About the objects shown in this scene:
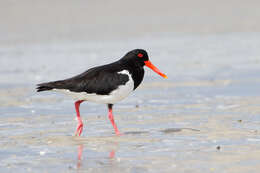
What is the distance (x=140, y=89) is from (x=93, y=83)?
4.23 meters

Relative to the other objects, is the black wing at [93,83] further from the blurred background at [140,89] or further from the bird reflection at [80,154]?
the bird reflection at [80,154]

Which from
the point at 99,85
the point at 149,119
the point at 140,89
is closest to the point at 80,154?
the point at 99,85

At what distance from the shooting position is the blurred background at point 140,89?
691 cm

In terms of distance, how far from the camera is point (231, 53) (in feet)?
58.3

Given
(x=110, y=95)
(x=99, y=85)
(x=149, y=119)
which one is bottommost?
(x=149, y=119)

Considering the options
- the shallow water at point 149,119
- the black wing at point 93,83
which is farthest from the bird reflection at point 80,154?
the black wing at point 93,83

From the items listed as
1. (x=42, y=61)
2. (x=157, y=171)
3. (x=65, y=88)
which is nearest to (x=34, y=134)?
(x=65, y=88)

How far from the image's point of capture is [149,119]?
31.1 ft

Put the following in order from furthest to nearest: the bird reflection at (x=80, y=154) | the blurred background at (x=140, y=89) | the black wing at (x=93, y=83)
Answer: the black wing at (x=93, y=83), the blurred background at (x=140, y=89), the bird reflection at (x=80, y=154)

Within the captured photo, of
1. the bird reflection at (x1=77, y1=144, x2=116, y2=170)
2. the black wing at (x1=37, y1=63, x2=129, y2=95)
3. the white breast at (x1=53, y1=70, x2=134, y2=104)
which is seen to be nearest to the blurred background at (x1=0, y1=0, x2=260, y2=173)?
the bird reflection at (x1=77, y1=144, x2=116, y2=170)

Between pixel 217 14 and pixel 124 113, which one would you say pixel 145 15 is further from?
pixel 124 113

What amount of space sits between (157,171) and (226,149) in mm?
1232

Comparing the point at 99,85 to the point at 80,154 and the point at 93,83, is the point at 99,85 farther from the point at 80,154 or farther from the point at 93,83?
the point at 80,154

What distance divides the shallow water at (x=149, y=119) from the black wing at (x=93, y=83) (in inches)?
24.7
